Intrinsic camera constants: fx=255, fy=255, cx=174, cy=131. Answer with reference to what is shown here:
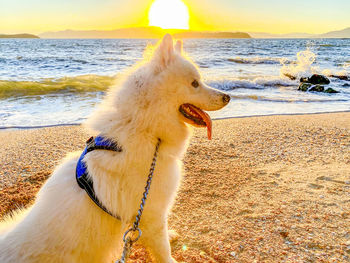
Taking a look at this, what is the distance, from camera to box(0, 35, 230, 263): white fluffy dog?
61.4 inches

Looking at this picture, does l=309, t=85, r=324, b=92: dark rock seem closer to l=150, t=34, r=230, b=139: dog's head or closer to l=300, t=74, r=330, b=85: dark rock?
l=300, t=74, r=330, b=85: dark rock

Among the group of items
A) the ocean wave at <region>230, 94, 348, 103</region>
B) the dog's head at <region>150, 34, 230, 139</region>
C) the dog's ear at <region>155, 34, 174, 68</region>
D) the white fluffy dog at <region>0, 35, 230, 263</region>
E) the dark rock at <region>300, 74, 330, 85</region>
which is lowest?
the ocean wave at <region>230, 94, 348, 103</region>

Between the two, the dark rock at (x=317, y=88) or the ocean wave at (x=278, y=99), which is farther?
the dark rock at (x=317, y=88)

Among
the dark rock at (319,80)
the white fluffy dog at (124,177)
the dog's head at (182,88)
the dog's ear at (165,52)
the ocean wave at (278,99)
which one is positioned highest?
the dog's ear at (165,52)

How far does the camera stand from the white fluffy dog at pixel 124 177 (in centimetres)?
156

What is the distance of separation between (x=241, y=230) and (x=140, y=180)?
1465 mm

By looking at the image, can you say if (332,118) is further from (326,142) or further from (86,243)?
(86,243)

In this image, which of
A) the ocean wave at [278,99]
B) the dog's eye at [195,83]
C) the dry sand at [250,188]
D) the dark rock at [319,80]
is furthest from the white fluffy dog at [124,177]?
the dark rock at [319,80]

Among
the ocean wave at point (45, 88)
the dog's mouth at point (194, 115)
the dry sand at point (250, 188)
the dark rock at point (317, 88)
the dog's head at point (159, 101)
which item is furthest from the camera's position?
the dark rock at point (317, 88)

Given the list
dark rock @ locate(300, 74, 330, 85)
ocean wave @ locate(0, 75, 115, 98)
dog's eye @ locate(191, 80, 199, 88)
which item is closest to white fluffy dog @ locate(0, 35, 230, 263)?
dog's eye @ locate(191, 80, 199, 88)

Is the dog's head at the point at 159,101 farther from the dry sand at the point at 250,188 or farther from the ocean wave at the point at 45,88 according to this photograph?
the ocean wave at the point at 45,88

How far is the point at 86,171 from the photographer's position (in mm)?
1671

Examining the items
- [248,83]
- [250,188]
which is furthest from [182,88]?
[248,83]

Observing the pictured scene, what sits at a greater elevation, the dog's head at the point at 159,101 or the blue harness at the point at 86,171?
the dog's head at the point at 159,101
